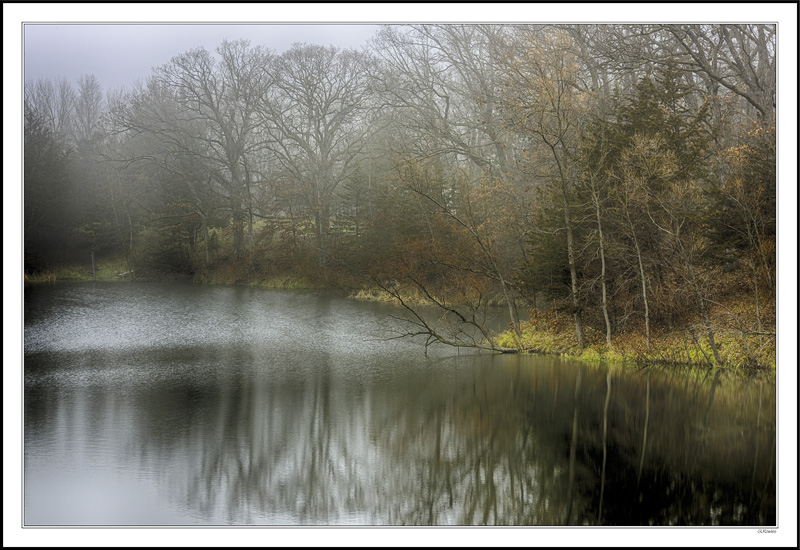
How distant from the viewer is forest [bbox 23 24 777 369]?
13938 millimetres

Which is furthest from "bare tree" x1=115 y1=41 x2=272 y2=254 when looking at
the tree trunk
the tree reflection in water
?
the tree reflection in water

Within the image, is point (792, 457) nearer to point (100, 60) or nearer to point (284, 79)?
point (100, 60)

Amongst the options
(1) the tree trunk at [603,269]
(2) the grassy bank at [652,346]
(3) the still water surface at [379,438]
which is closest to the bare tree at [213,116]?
(3) the still water surface at [379,438]

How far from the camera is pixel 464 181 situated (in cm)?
2117

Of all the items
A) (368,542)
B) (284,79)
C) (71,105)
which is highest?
(284,79)

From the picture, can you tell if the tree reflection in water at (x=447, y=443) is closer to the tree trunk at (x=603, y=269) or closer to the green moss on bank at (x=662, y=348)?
the green moss on bank at (x=662, y=348)

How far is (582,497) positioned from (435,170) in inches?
694

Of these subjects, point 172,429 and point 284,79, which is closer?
point 172,429

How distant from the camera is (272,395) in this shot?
11992 mm

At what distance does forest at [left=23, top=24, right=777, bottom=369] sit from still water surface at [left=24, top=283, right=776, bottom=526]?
5.20 ft

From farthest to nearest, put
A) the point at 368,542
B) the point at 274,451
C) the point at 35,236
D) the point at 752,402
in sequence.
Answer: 1. the point at 35,236
2. the point at 752,402
3. the point at 274,451
4. the point at 368,542

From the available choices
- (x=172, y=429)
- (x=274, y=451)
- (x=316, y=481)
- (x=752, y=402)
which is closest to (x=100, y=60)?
(x=172, y=429)

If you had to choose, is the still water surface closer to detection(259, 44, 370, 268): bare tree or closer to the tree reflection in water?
the tree reflection in water

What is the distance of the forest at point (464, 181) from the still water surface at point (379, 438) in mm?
1586
